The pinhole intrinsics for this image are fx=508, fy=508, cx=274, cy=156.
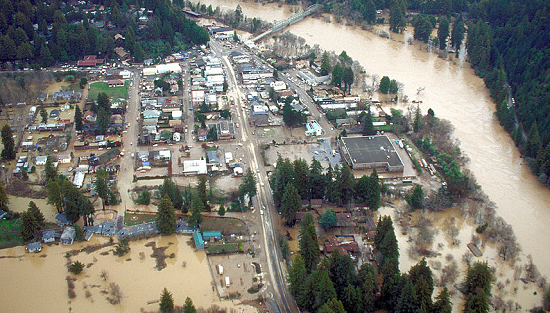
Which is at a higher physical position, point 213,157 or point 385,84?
point 385,84

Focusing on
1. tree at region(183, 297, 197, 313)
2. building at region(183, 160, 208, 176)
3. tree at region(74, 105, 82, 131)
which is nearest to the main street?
building at region(183, 160, 208, 176)

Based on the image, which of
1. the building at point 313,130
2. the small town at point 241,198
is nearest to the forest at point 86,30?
the small town at point 241,198

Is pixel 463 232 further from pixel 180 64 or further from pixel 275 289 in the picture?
pixel 180 64

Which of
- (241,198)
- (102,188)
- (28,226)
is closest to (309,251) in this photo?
(241,198)

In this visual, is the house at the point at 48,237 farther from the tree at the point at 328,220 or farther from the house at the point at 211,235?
the tree at the point at 328,220

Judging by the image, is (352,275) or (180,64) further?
(180,64)

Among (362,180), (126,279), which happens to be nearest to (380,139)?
(362,180)

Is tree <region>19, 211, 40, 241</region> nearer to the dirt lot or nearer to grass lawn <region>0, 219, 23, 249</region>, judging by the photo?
grass lawn <region>0, 219, 23, 249</region>

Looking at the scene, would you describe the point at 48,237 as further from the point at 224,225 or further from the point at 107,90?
the point at 107,90
